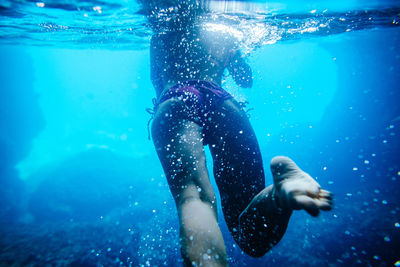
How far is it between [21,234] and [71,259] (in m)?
6.11

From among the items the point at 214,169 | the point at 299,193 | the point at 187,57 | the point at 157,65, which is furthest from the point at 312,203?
the point at 157,65

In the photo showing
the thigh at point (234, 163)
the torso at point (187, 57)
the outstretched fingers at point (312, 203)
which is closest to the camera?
the outstretched fingers at point (312, 203)

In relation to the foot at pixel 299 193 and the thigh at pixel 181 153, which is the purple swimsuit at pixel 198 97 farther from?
the foot at pixel 299 193

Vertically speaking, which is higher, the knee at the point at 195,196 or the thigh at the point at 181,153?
the thigh at the point at 181,153

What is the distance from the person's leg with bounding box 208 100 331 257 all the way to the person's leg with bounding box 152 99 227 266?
0.37 meters

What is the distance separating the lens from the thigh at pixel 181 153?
5.55ft

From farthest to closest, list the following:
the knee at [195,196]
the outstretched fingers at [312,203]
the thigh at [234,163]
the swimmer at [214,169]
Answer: the thigh at [234,163] → the knee at [195,196] → the swimmer at [214,169] → the outstretched fingers at [312,203]

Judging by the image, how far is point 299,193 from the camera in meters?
1.31

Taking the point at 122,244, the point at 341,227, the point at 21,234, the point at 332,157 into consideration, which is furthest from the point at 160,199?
the point at 332,157

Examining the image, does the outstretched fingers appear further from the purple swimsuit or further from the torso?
the torso

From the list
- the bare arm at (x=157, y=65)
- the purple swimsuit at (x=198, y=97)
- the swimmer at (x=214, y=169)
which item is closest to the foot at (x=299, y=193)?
the swimmer at (x=214, y=169)

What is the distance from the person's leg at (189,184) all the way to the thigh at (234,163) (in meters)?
0.35

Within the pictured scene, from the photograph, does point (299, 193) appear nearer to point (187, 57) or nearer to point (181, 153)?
point (181, 153)

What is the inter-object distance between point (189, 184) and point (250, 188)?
0.79 metres
